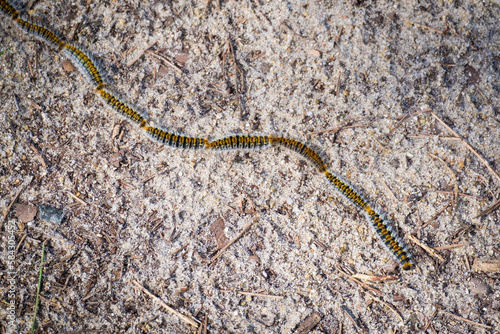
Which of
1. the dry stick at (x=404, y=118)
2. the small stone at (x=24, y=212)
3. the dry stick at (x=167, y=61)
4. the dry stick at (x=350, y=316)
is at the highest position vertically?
the dry stick at (x=404, y=118)

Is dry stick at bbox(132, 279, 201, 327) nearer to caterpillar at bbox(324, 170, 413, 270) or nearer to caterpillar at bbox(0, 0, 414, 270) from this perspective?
caterpillar at bbox(0, 0, 414, 270)

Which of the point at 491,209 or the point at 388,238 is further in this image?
the point at 491,209

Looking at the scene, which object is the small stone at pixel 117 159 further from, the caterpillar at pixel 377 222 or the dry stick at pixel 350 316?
the dry stick at pixel 350 316

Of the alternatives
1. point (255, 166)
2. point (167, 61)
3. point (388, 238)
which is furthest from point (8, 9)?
point (388, 238)

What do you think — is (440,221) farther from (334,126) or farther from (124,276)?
(124,276)

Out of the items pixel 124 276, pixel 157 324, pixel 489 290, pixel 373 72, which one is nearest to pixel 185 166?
pixel 124 276

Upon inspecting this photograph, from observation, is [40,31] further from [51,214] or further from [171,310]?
[171,310]

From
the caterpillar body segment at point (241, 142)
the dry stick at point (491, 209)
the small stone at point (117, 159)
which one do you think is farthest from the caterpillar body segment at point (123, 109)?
the dry stick at point (491, 209)
